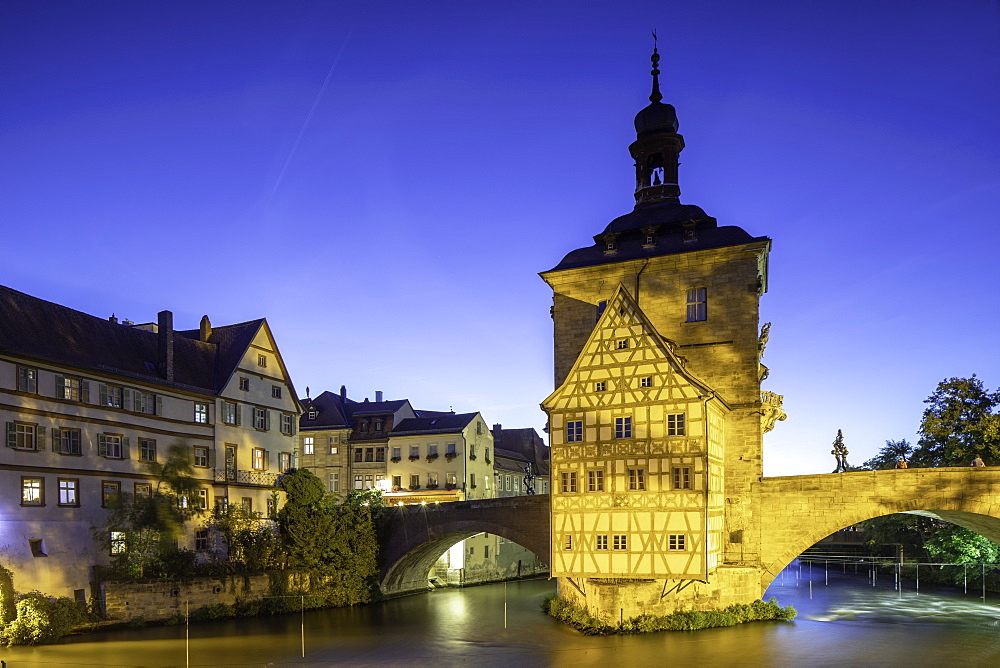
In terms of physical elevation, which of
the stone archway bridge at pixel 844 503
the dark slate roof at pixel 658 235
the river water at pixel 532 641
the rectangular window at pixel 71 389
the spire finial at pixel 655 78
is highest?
the spire finial at pixel 655 78

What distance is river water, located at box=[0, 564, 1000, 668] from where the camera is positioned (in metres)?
27.2

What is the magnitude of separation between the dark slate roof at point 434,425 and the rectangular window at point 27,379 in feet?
90.4

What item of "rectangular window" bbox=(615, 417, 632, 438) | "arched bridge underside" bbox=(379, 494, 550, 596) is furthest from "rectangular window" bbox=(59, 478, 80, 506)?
"rectangular window" bbox=(615, 417, 632, 438)

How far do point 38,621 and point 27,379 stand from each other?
29.1 feet

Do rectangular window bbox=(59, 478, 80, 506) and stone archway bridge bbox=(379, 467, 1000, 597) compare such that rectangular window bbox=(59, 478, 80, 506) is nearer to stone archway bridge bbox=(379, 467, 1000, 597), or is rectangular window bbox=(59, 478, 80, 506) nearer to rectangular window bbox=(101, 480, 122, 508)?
rectangular window bbox=(101, 480, 122, 508)

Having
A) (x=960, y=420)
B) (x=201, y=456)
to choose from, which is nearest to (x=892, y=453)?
(x=960, y=420)

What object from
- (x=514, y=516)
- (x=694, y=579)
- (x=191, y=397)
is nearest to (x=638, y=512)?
(x=694, y=579)

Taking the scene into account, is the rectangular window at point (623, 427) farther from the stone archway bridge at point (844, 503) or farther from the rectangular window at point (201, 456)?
the rectangular window at point (201, 456)

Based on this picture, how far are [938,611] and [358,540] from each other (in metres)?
26.1

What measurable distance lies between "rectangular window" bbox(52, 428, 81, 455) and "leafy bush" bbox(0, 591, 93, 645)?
5416 millimetres

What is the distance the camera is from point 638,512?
1227 inches

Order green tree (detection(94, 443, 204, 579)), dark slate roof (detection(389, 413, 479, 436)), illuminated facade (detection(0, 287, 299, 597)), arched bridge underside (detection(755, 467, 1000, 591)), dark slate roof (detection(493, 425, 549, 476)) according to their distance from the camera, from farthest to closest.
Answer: dark slate roof (detection(493, 425, 549, 476)) → dark slate roof (detection(389, 413, 479, 436)) → green tree (detection(94, 443, 204, 579)) → illuminated facade (detection(0, 287, 299, 597)) → arched bridge underside (detection(755, 467, 1000, 591))

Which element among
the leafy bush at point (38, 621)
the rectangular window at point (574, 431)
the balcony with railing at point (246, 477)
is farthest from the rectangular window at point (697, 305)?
the leafy bush at point (38, 621)

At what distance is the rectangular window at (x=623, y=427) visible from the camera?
104 feet
